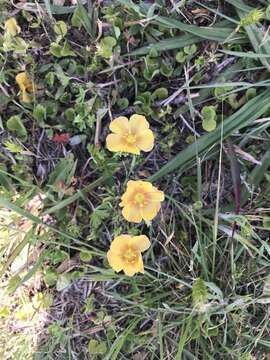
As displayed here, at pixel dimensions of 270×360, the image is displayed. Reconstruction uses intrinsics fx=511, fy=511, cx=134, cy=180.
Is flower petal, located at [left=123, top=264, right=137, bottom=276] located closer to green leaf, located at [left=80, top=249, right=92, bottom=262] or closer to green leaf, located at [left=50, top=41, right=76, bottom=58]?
green leaf, located at [left=80, top=249, right=92, bottom=262]

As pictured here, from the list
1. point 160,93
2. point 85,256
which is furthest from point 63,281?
point 160,93

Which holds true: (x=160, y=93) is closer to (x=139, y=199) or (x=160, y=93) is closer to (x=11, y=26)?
(x=139, y=199)

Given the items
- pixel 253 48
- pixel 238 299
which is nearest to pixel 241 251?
pixel 238 299

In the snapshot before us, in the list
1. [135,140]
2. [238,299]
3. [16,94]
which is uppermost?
[16,94]

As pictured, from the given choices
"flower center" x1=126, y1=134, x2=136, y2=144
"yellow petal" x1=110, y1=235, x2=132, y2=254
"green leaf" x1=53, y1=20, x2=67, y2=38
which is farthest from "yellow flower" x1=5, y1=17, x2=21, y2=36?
"yellow petal" x1=110, y1=235, x2=132, y2=254

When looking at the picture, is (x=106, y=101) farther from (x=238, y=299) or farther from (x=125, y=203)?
(x=238, y=299)

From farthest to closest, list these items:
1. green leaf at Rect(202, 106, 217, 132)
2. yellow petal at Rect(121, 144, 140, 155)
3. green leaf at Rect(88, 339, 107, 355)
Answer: green leaf at Rect(88, 339, 107, 355) < green leaf at Rect(202, 106, 217, 132) < yellow petal at Rect(121, 144, 140, 155)

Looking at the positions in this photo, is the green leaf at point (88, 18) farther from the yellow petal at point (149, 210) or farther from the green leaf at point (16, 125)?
the yellow petal at point (149, 210)
